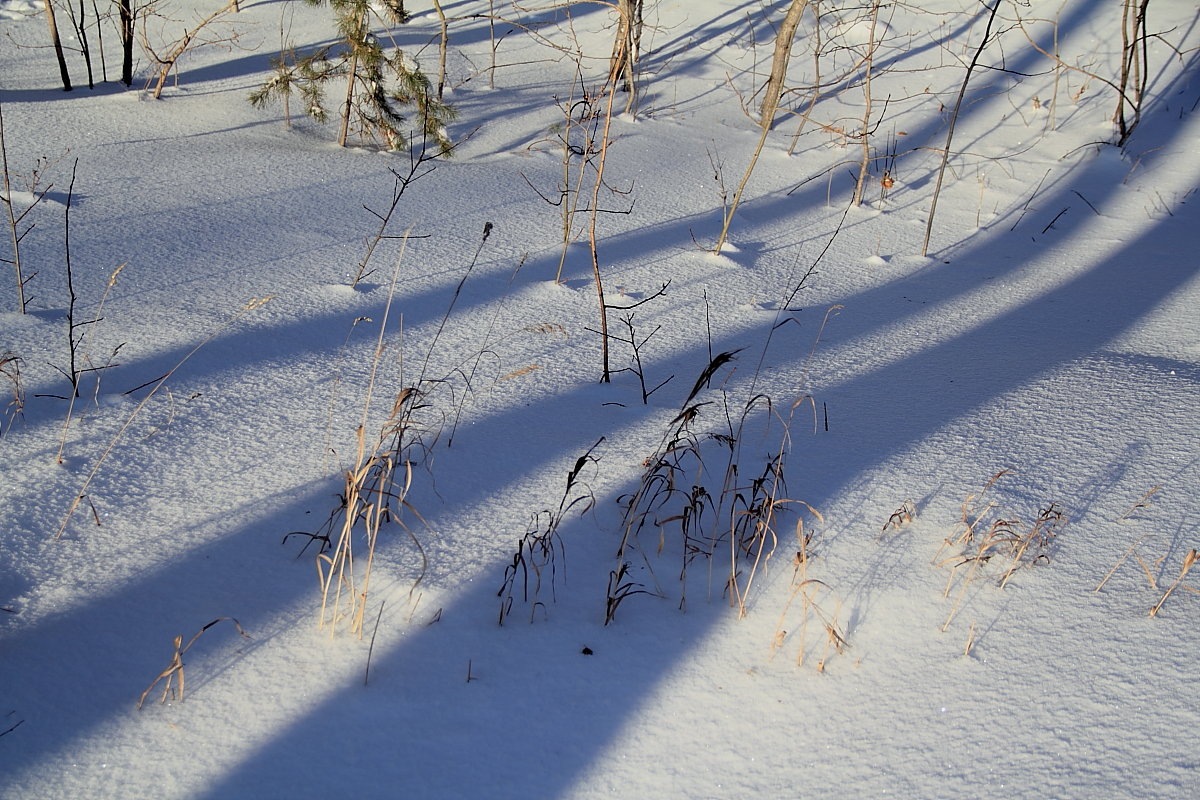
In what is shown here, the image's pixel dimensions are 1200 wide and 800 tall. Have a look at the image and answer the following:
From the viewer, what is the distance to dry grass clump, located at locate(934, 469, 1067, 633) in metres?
2.30

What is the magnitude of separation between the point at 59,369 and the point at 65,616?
1.03 meters

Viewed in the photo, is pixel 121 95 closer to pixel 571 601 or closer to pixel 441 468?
pixel 441 468

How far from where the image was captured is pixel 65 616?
6.43ft

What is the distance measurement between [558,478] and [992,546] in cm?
122

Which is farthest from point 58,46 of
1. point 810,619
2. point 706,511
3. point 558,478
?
point 810,619

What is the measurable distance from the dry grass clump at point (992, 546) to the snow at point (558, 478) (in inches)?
0.7

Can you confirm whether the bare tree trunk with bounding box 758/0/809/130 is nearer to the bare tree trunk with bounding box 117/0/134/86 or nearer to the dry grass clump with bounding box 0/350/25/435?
the bare tree trunk with bounding box 117/0/134/86

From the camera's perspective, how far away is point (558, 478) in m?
2.64

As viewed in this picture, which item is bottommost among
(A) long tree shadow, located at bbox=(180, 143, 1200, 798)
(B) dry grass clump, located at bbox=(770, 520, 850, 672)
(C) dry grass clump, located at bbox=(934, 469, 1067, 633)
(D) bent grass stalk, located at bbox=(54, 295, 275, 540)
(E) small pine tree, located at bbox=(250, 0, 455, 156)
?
(A) long tree shadow, located at bbox=(180, 143, 1200, 798)

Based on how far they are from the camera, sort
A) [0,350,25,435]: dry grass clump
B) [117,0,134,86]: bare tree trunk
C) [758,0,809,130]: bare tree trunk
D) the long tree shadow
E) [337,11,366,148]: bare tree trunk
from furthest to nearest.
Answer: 1. [758,0,809,130]: bare tree trunk
2. [117,0,134,86]: bare tree trunk
3. [337,11,366,148]: bare tree trunk
4. [0,350,25,435]: dry grass clump
5. the long tree shadow

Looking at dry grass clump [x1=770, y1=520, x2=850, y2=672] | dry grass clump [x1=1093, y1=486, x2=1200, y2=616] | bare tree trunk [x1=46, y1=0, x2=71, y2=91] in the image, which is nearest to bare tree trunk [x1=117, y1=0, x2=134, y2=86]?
bare tree trunk [x1=46, y1=0, x2=71, y2=91]

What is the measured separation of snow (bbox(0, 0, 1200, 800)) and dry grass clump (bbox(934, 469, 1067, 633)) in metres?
0.02

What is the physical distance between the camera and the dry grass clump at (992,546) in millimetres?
2297

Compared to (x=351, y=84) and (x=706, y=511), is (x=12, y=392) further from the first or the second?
(x=351, y=84)
